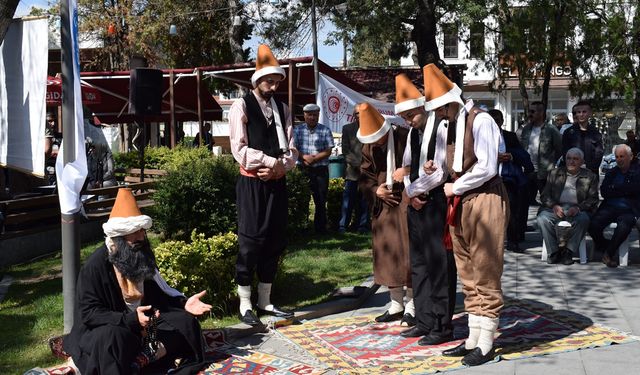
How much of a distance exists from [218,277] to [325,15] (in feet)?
61.6

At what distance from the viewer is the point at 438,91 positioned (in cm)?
570

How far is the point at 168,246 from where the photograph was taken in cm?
702

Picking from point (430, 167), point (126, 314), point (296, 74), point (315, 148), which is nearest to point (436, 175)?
point (430, 167)

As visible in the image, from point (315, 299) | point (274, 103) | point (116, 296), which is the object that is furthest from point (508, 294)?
point (116, 296)

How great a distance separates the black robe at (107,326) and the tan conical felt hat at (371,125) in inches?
80.3

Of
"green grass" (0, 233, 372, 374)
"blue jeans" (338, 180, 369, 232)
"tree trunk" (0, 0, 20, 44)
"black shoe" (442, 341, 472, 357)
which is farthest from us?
"blue jeans" (338, 180, 369, 232)

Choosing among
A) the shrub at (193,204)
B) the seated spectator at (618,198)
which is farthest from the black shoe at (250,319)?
the seated spectator at (618,198)

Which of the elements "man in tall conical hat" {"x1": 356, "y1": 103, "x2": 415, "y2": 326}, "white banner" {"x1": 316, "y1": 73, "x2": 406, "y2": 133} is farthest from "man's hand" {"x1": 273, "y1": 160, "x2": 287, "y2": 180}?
"white banner" {"x1": 316, "y1": 73, "x2": 406, "y2": 133}

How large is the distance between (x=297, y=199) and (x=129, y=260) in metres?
5.56

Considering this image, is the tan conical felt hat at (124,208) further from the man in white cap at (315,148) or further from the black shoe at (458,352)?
the man in white cap at (315,148)

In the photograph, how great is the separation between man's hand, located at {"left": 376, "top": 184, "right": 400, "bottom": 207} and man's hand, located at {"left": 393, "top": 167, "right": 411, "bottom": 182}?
0.43 feet

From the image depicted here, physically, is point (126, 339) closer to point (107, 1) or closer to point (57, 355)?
point (57, 355)

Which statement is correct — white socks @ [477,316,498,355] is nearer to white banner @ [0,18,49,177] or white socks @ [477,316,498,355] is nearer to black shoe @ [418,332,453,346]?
black shoe @ [418,332,453,346]

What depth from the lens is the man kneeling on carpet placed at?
5.19 meters
